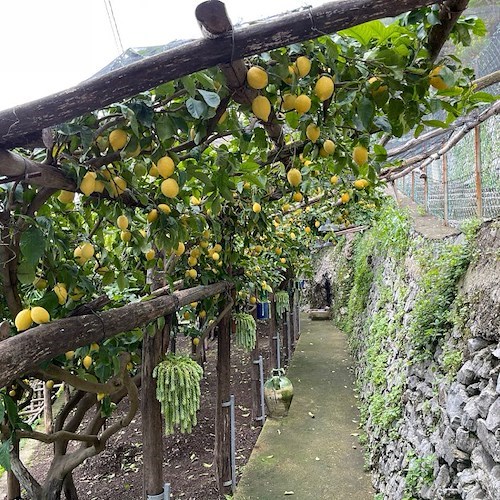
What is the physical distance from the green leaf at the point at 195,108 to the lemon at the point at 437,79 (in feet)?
1.91

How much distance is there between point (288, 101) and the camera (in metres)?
1.12

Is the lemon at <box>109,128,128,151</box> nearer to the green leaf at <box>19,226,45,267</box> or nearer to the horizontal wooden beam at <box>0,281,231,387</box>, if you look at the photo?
the green leaf at <box>19,226,45,267</box>

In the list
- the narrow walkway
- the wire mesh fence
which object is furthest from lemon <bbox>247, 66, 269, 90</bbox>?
the narrow walkway

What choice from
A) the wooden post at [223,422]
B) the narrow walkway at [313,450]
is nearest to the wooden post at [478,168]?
the wooden post at [223,422]

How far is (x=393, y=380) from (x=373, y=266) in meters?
4.09

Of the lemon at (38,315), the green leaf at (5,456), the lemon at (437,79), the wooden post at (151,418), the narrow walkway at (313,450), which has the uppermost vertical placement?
the lemon at (437,79)

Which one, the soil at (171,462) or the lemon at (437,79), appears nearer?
the lemon at (437,79)

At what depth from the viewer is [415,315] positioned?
3486 millimetres

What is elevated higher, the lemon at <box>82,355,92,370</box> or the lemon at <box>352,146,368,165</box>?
the lemon at <box>352,146,368,165</box>

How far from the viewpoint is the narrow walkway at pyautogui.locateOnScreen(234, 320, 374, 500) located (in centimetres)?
390

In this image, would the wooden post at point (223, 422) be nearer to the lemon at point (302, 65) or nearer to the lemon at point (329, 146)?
the lemon at point (329, 146)

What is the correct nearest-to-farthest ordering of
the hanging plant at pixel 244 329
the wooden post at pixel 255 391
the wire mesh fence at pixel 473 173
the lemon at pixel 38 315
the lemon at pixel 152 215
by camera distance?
the lemon at pixel 38 315 → the lemon at pixel 152 215 → the wire mesh fence at pixel 473 173 → the hanging plant at pixel 244 329 → the wooden post at pixel 255 391

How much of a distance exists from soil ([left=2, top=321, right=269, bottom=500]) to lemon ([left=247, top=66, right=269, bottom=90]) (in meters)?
3.64

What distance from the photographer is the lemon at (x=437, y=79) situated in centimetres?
106
